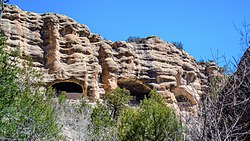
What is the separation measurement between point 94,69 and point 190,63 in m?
9.84

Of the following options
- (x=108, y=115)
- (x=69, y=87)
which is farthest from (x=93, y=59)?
(x=108, y=115)

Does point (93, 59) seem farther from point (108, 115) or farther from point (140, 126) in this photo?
point (140, 126)

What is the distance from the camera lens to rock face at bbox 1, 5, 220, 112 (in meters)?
23.8

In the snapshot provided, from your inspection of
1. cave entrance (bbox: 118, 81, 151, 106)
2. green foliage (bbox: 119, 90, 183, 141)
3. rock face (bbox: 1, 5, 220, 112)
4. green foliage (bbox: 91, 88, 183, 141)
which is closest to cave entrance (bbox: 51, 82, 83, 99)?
rock face (bbox: 1, 5, 220, 112)

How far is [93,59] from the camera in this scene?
25.5 metres

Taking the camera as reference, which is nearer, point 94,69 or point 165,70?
point 94,69

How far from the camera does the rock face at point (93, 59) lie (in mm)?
23844

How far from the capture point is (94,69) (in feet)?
82.0

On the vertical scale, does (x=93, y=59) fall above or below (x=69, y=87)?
above

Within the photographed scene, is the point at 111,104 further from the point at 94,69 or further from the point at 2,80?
the point at 2,80

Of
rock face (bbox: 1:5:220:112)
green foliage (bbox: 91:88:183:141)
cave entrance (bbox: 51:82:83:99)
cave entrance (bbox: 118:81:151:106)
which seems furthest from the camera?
cave entrance (bbox: 118:81:151:106)

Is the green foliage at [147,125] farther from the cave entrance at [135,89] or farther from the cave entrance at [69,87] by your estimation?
the cave entrance at [135,89]

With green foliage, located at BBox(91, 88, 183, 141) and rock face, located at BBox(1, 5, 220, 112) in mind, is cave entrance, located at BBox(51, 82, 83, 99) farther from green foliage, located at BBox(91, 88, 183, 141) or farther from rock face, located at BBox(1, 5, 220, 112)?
green foliage, located at BBox(91, 88, 183, 141)

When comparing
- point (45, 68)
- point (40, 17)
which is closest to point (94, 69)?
point (45, 68)
